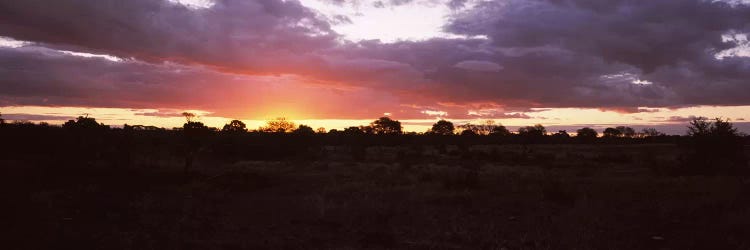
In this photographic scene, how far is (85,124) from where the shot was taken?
108 ft

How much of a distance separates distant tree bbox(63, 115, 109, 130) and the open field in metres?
9.97

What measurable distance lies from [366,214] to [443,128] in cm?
12497

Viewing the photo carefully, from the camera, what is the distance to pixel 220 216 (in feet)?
46.3

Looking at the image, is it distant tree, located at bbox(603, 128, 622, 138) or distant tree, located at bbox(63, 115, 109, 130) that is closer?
distant tree, located at bbox(63, 115, 109, 130)

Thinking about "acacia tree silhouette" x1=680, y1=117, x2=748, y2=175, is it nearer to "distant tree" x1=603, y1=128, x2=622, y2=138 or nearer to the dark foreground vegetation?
the dark foreground vegetation

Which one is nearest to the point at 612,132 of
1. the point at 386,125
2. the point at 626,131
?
the point at 626,131

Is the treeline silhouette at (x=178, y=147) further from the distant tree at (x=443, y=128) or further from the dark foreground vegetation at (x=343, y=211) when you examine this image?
the distant tree at (x=443, y=128)

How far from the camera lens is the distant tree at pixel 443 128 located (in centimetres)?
13650

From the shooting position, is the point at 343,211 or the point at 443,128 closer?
the point at 343,211

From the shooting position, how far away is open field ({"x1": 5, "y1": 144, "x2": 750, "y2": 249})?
1077cm

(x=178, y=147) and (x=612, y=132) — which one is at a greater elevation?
(x=612, y=132)

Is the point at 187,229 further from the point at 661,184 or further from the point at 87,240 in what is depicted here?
the point at 661,184

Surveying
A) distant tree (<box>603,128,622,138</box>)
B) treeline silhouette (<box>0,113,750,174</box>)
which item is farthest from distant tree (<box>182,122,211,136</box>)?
distant tree (<box>603,128,622,138</box>)

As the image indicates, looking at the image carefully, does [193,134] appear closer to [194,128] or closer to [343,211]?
[194,128]
